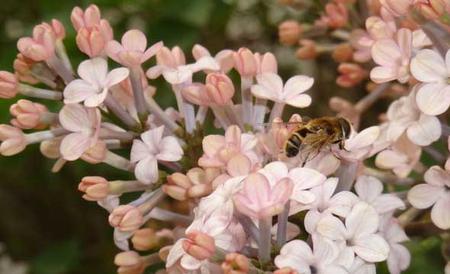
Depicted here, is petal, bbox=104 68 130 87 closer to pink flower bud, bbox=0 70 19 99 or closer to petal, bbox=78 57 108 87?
petal, bbox=78 57 108 87

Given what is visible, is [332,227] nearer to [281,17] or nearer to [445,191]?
[445,191]

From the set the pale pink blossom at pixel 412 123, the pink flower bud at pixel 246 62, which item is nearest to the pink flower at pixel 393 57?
the pale pink blossom at pixel 412 123

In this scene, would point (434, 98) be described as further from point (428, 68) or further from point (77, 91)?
point (77, 91)

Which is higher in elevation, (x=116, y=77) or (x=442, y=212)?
(x=116, y=77)

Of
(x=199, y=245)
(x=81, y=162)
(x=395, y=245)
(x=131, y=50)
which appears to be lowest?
(x=81, y=162)

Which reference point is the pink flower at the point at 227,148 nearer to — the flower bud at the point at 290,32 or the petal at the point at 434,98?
the petal at the point at 434,98

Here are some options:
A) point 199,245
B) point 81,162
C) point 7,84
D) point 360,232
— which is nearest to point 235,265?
point 199,245
